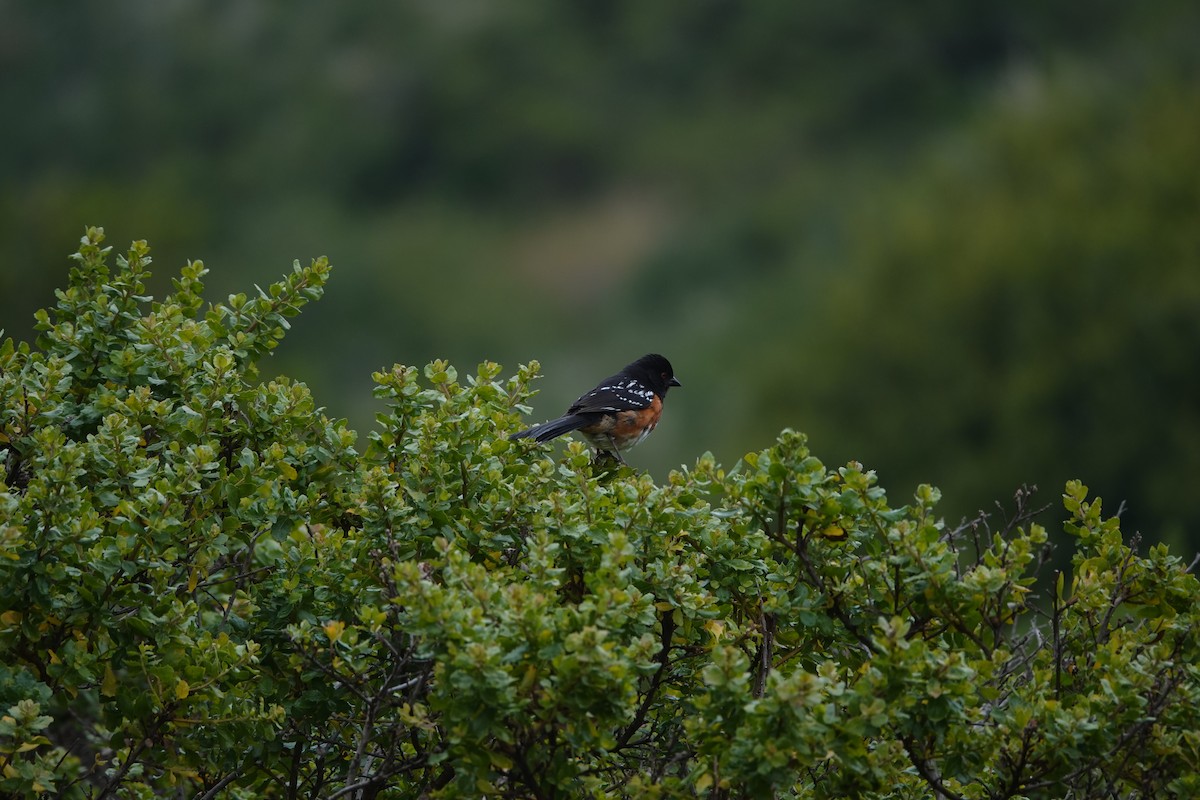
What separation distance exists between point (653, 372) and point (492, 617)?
529 cm

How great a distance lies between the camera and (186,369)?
5.16m

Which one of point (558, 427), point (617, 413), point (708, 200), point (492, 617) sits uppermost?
point (708, 200)

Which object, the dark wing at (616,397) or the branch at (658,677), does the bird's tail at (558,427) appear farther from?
the branch at (658,677)

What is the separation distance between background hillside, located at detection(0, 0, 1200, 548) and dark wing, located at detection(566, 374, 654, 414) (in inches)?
878

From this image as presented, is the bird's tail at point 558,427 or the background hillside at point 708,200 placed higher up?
the background hillside at point 708,200

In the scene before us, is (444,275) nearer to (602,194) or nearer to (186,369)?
(602,194)

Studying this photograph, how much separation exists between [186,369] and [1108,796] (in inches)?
130

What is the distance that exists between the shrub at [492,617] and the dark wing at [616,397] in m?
3.06

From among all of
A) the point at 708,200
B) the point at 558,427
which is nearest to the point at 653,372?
the point at 558,427

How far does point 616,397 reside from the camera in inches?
337

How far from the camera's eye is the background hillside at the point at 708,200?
110 ft

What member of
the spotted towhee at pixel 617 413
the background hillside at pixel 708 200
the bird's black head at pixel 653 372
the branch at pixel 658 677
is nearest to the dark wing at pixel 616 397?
the spotted towhee at pixel 617 413

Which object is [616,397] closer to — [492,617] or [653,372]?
[653,372]

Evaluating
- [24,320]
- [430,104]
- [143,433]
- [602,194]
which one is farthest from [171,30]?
[143,433]
